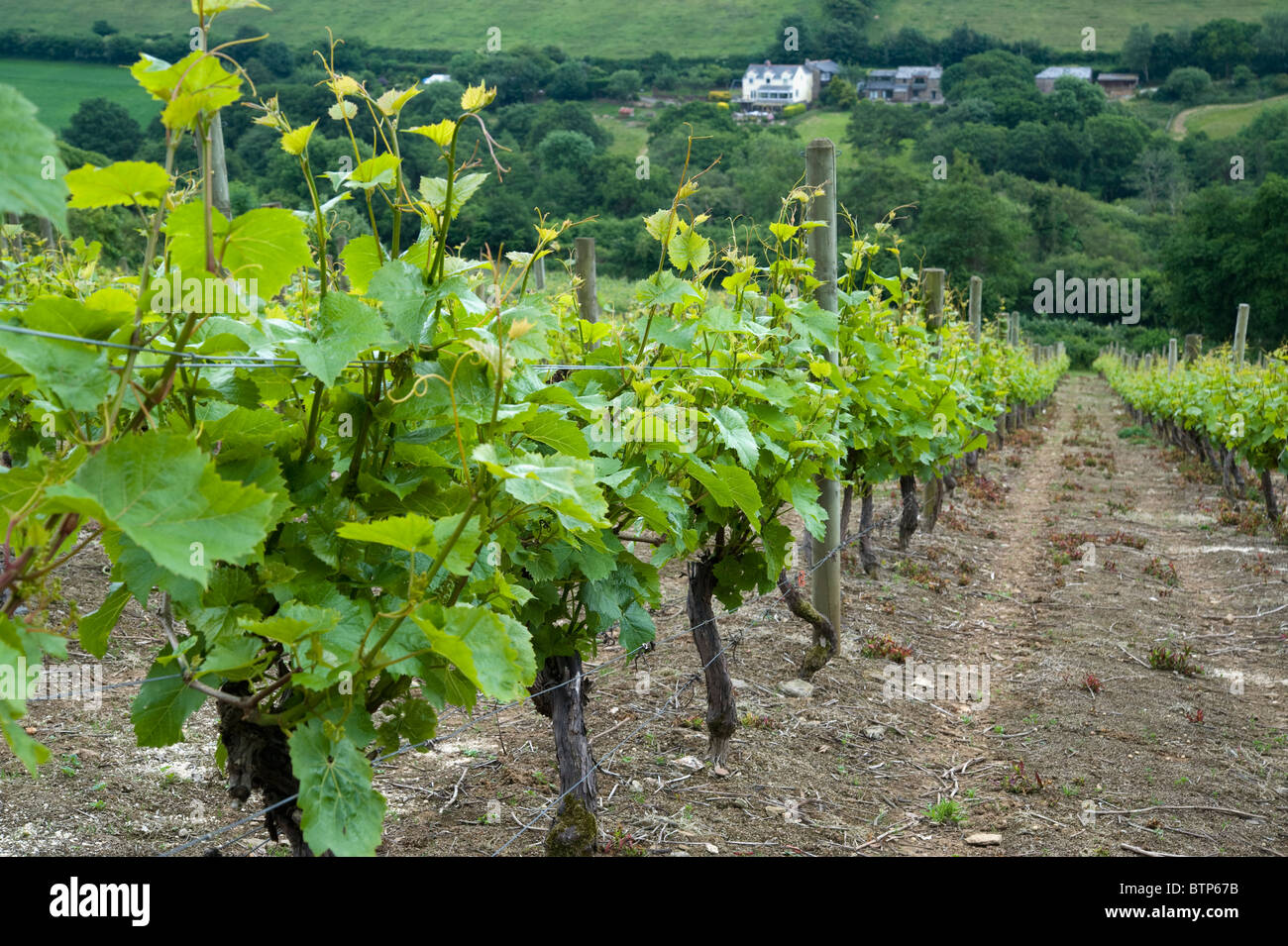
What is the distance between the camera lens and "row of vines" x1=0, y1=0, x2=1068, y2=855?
1.09 m

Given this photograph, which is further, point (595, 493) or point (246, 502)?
point (595, 493)

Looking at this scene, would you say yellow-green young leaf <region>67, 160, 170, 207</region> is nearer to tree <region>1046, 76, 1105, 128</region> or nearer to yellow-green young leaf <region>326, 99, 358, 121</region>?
yellow-green young leaf <region>326, 99, 358, 121</region>

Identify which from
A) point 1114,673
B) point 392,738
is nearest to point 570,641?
point 392,738

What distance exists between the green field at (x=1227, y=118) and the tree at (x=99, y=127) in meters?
90.5

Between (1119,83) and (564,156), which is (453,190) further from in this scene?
(1119,83)

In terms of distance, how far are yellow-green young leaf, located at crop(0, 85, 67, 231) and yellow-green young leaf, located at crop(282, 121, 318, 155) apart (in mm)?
525

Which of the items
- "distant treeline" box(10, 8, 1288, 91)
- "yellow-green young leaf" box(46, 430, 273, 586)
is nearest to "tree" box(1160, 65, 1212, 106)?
"distant treeline" box(10, 8, 1288, 91)

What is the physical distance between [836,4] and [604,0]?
23736mm

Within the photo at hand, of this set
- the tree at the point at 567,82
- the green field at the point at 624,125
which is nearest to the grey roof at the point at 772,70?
the green field at the point at 624,125

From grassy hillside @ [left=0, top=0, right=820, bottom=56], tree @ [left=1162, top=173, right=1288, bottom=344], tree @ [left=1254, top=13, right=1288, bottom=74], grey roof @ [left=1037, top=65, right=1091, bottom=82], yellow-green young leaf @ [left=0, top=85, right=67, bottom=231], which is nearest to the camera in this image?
yellow-green young leaf @ [left=0, top=85, right=67, bottom=231]

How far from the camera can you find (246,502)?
1.04 meters

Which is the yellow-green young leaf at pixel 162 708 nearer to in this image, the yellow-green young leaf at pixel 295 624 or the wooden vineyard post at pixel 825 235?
the yellow-green young leaf at pixel 295 624
